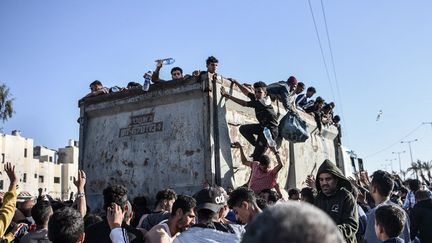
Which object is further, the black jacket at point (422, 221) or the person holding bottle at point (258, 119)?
the person holding bottle at point (258, 119)

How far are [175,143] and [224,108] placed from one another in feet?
2.80

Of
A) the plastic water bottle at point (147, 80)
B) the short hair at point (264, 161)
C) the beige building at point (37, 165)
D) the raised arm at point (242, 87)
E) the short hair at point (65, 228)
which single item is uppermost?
the beige building at point (37, 165)

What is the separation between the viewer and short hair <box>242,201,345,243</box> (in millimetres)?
849

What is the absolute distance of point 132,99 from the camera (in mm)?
6277

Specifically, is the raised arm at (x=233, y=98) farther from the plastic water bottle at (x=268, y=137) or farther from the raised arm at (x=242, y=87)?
the plastic water bottle at (x=268, y=137)

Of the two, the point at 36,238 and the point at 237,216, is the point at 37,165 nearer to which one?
the point at 36,238

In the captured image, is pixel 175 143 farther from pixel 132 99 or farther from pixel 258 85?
pixel 258 85

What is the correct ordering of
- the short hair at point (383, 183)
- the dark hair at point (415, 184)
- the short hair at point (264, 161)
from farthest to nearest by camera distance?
the dark hair at point (415, 184) < the short hair at point (264, 161) < the short hair at point (383, 183)

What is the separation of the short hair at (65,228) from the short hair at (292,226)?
74.3 inches

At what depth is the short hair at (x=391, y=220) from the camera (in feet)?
10.5

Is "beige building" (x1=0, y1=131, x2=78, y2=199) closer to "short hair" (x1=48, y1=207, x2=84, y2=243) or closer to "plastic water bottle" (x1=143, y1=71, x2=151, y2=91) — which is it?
"plastic water bottle" (x1=143, y1=71, x2=151, y2=91)

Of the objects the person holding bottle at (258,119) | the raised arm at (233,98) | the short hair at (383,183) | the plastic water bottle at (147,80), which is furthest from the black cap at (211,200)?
the plastic water bottle at (147,80)

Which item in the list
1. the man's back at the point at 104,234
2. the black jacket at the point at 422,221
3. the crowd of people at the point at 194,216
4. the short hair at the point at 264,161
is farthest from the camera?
the short hair at the point at 264,161

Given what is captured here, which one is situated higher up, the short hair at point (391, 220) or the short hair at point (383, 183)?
the short hair at point (383, 183)
